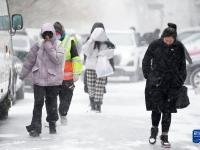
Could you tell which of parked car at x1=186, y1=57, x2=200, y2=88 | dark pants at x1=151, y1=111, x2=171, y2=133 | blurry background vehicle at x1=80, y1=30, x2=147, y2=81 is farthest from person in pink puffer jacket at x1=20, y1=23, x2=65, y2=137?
blurry background vehicle at x1=80, y1=30, x2=147, y2=81

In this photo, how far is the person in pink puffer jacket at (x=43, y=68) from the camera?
1064 centimetres

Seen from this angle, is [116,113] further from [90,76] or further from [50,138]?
[50,138]

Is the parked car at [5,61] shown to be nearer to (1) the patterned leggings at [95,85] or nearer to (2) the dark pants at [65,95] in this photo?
(2) the dark pants at [65,95]

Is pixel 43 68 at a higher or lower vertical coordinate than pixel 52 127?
higher

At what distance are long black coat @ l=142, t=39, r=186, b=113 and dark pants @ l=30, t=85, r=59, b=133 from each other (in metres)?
1.69

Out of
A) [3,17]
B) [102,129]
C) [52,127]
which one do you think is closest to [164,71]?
[52,127]

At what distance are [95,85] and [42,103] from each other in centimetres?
375

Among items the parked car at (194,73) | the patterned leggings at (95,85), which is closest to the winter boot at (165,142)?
the patterned leggings at (95,85)

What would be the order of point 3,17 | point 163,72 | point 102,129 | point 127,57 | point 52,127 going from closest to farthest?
point 163,72
point 52,127
point 3,17
point 102,129
point 127,57

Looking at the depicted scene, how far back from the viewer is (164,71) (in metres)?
9.78

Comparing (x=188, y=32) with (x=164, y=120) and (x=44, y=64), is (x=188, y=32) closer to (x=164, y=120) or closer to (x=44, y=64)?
(x=44, y=64)

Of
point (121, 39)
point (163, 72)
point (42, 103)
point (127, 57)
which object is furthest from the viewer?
point (121, 39)

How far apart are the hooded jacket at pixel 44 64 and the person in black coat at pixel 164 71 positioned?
155cm

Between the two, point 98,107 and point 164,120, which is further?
point 98,107
